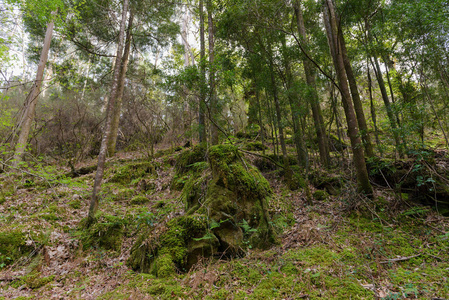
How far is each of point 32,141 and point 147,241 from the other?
12.7 m

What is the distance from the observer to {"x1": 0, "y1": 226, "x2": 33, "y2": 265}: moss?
4.39m

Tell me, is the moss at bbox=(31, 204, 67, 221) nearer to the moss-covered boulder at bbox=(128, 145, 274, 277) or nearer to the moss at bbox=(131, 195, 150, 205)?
the moss at bbox=(131, 195, 150, 205)

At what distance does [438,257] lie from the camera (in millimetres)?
3295

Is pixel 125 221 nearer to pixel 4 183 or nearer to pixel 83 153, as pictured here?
pixel 4 183

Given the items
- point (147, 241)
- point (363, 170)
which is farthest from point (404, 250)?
point (147, 241)

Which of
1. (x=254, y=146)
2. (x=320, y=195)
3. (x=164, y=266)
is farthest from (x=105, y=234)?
(x=254, y=146)

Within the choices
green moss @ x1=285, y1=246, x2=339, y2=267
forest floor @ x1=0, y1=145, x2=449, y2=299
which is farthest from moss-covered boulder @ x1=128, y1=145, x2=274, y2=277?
green moss @ x1=285, y1=246, x2=339, y2=267

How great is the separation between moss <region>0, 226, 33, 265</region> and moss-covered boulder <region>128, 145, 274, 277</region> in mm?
2508

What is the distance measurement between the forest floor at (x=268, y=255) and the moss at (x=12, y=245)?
0.7 inches

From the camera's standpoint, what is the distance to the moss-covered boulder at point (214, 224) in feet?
12.6

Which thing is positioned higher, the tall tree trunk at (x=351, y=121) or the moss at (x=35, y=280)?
the tall tree trunk at (x=351, y=121)

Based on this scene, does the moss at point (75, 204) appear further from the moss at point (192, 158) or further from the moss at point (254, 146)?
the moss at point (254, 146)

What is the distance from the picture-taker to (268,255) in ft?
12.6

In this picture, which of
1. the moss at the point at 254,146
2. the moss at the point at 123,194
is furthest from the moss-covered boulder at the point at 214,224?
the moss at the point at 254,146
